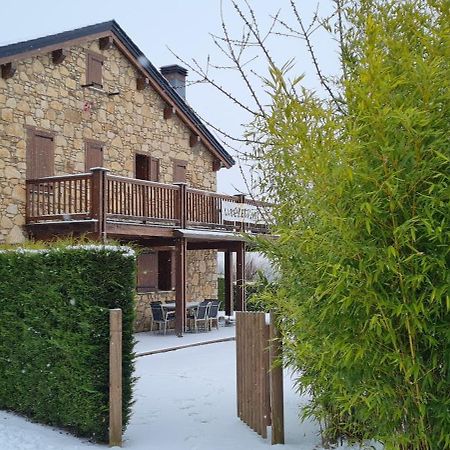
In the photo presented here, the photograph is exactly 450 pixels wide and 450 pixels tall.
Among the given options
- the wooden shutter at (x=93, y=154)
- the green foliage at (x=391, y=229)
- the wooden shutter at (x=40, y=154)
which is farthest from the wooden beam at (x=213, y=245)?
the green foliage at (x=391, y=229)

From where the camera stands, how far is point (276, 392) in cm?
545

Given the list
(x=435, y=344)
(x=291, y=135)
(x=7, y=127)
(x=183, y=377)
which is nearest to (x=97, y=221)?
(x=7, y=127)

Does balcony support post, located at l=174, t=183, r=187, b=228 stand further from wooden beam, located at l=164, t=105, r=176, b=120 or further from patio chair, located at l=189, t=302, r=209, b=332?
wooden beam, located at l=164, t=105, r=176, b=120

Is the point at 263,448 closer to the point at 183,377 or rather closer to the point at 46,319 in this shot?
the point at 46,319

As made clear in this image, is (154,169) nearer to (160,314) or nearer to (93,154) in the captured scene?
(93,154)

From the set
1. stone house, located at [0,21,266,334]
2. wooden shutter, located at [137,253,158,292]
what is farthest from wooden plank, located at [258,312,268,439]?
wooden shutter, located at [137,253,158,292]

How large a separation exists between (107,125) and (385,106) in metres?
13.1

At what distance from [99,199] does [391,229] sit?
9.80m

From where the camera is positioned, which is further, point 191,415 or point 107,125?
point 107,125

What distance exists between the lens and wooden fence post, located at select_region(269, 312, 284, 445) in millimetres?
5414

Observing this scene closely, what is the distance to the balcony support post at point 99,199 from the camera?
12.1 m

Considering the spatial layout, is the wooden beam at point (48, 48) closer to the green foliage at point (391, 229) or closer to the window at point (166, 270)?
the window at point (166, 270)

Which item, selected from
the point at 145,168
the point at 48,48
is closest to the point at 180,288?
the point at 145,168

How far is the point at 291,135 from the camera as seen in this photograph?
3.48m
